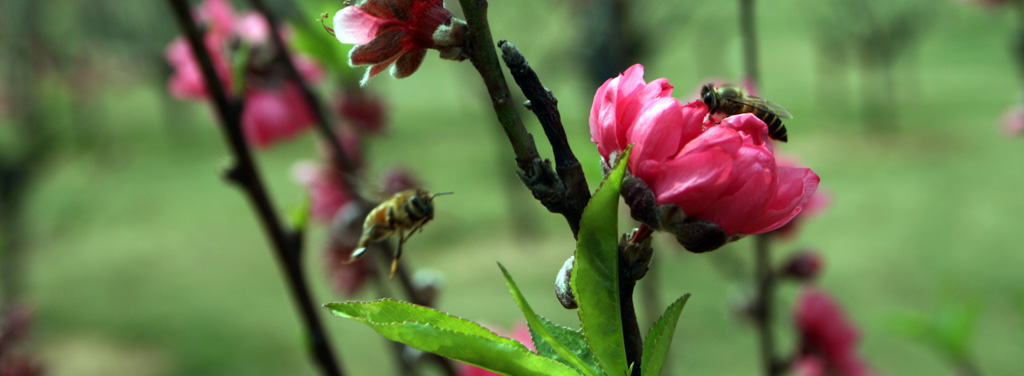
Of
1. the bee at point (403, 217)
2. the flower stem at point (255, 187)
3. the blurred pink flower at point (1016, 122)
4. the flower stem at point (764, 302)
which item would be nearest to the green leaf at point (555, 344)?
the bee at point (403, 217)

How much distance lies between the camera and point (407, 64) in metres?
0.25

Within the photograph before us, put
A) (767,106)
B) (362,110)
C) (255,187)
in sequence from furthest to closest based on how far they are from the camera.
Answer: (362,110), (255,187), (767,106)

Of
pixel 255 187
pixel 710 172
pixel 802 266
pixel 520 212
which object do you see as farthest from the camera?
pixel 520 212

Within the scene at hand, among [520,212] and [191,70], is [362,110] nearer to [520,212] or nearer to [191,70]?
[191,70]

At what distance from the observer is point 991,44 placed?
3.48 metres

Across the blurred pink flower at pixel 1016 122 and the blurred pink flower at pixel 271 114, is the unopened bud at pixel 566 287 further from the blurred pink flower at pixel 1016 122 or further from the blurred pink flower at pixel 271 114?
the blurred pink flower at pixel 1016 122

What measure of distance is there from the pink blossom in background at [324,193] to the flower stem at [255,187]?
305 millimetres

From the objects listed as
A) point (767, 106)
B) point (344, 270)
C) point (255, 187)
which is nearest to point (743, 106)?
point (767, 106)

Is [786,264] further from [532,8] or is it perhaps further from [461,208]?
[532,8]

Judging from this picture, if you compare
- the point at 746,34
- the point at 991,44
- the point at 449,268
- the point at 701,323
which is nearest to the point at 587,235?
the point at 746,34

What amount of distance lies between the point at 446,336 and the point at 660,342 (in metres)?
0.06

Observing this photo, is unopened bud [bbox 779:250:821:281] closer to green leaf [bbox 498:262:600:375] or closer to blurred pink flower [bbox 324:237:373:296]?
blurred pink flower [bbox 324:237:373:296]

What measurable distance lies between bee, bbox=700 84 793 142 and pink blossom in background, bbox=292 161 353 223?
0.53 meters

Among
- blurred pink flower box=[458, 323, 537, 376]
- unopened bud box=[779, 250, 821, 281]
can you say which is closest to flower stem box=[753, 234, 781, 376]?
unopened bud box=[779, 250, 821, 281]
